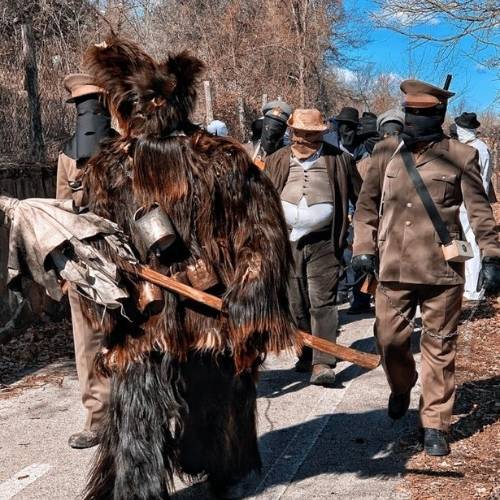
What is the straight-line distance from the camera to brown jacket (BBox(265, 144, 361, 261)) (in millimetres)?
6387

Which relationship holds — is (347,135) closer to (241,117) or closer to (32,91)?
(32,91)

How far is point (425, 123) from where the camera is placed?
4.76 meters

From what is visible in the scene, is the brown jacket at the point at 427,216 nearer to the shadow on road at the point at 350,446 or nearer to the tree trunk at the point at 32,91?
the shadow on road at the point at 350,446

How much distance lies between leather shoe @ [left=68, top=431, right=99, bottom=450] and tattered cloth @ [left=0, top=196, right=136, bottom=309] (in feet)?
5.50

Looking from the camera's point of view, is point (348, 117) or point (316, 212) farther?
point (348, 117)

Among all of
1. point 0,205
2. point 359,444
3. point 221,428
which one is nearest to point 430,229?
point 359,444

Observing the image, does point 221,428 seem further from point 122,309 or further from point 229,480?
point 122,309

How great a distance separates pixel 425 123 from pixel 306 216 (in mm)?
1728

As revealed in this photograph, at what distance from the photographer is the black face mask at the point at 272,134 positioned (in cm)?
799

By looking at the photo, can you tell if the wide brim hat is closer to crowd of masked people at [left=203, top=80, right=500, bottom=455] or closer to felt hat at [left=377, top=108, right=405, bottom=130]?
crowd of masked people at [left=203, top=80, right=500, bottom=455]

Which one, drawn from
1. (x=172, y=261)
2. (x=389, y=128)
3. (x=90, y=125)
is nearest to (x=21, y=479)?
(x=172, y=261)

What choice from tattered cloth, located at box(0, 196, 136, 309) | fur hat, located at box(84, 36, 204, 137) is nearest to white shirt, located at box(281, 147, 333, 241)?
fur hat, located at box(84, 36, 204, 137)

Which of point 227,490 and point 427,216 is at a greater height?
point 427,216

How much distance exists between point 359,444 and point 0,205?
8.71 ft
